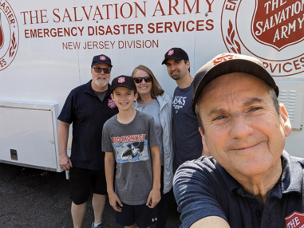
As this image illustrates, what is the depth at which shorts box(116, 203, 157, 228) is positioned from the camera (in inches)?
86.7

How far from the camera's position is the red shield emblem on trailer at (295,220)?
2.66 ft

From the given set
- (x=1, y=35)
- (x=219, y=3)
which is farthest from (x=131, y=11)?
(x=1, y=35)

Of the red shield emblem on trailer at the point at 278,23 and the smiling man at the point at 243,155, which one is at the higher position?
the red shield emblem on trailer at the point at 278,23

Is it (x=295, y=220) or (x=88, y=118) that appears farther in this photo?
(x=88, y=118)

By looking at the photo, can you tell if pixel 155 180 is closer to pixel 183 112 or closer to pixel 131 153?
pixel 131 153

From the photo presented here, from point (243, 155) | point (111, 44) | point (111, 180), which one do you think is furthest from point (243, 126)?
point (111, 44)

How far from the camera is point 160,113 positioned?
7.72ft

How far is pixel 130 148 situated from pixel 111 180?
14.6 inches

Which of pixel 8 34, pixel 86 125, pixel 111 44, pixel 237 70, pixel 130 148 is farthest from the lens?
pixel 8 34

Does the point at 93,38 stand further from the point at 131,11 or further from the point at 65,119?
the point at 65,119

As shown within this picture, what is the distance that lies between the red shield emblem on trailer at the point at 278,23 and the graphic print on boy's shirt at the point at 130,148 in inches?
56.4

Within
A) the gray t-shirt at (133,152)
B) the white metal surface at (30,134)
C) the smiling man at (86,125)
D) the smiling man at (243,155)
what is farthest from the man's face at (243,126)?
the white metal surface at (30,134)

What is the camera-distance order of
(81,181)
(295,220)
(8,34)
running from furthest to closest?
(8,34) < (81,181) < (295,220)

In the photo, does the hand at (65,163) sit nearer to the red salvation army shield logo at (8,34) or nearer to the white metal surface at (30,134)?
the white metal surface at (30,134)
